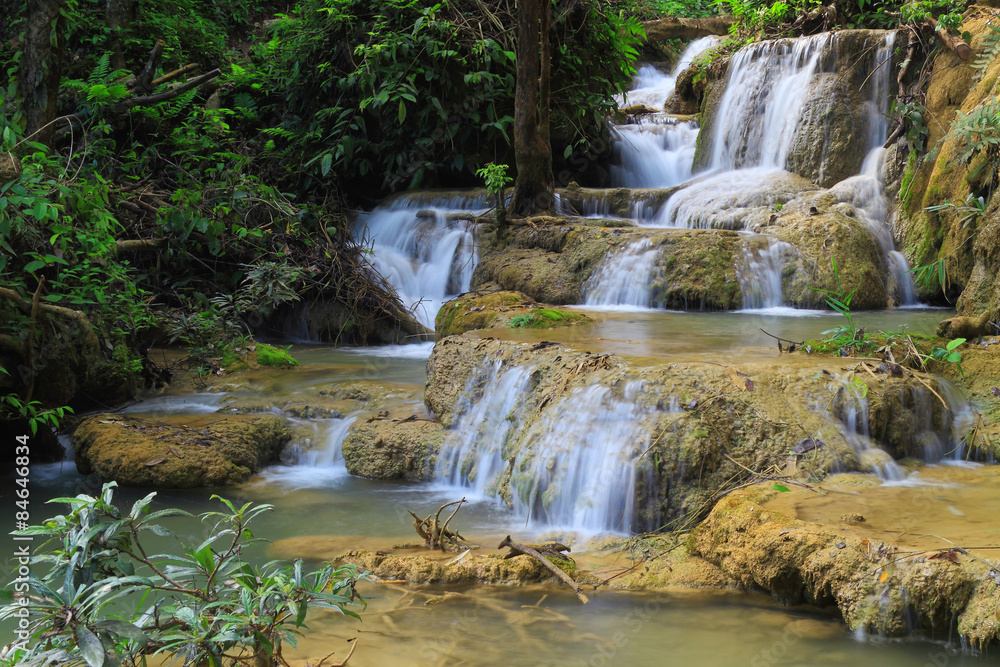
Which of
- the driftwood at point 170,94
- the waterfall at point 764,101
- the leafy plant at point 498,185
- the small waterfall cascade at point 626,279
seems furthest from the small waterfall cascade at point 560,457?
the waterfall at point 764,101

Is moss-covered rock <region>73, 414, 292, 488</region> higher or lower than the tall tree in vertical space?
lower

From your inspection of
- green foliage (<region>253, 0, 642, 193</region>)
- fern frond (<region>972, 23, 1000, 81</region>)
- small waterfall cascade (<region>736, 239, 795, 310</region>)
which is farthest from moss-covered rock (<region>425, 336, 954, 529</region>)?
green foliage (<region>253, 0, 642, 193</region>)

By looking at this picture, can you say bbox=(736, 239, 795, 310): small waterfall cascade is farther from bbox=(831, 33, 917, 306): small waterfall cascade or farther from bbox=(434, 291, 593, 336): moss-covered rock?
bbox=(434, 291, 593, 336): moss-covered rock

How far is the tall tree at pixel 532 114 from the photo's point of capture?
9.81m

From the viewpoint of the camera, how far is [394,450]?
224 inches

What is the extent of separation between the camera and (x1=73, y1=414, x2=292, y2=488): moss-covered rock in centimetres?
534

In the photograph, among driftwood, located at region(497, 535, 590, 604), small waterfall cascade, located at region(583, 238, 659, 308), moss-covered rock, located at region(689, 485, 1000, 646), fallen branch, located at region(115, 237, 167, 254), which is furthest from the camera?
small waterfall cascade, located at region(583, 238, 659, 308)

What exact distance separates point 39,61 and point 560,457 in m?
5.68

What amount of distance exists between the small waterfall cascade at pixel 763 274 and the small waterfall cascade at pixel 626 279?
3.05ft

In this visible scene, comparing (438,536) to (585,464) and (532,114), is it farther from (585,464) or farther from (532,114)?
(532,114)

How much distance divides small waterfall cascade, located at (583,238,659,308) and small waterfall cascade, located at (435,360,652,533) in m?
3.26

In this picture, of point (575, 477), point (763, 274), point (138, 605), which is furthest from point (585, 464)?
point (763, 274)

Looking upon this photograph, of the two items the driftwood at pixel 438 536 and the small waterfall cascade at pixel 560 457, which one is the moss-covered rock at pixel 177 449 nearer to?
the small waterfall cascade at pixel 560 457

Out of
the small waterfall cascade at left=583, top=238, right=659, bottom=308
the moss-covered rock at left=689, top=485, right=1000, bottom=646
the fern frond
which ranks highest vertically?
the fern frond
